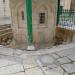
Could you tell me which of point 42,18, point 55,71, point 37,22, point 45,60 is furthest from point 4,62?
point 42,18

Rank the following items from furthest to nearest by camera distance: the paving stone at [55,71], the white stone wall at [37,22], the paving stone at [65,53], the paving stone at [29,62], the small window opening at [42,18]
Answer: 1. the small window opening at [42,18]
2. the white stone wall at [37,22]
3. the paving stone at [65,53]
4. the paving stone at [29,62]
5. the paving stone at [55,71]

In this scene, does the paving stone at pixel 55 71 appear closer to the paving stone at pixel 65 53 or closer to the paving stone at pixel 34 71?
the paving stone at pixel 34 71

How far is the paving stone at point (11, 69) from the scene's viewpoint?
8.59 feet

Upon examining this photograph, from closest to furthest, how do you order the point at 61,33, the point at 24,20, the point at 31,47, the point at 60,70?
the point at 60,70 → the point at 31,47 → the point at 24,20 → the point at 61,33

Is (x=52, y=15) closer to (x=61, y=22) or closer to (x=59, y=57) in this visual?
(x=61, y=22)

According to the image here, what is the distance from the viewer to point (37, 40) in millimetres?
5629

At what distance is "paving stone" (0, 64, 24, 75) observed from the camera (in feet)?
8.59

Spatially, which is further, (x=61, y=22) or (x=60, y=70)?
(x=61, y=22)

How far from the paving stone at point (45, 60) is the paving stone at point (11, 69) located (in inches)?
18.2

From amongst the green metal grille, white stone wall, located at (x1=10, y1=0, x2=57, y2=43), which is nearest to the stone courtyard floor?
white stone wall, located at (x1=10, y1=0, x2=57, y2=43)

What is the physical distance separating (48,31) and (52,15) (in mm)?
683

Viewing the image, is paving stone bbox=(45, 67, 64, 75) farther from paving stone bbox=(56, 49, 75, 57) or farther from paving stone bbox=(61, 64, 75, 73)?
paving stone bbox=(56, 49, 75, 57)

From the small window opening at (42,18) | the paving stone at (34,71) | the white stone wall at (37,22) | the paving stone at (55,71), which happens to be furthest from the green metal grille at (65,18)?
the paving stone at (34,71)

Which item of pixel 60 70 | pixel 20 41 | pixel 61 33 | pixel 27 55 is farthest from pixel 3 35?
pixel 60 70
